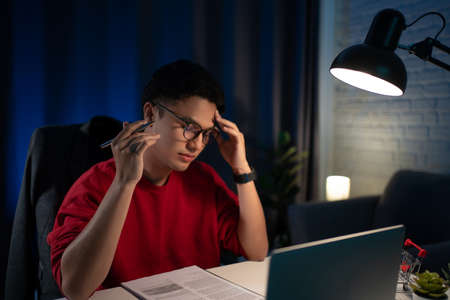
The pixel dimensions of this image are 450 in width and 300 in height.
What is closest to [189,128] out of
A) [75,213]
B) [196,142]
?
[196,142]

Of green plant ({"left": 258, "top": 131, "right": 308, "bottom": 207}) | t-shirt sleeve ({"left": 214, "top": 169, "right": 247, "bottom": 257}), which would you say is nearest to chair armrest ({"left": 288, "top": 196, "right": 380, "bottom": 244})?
green plant ({"left": 258, "top": 131, "right": 308, "bottom": 207})

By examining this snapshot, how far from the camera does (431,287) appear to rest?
839 millimetres

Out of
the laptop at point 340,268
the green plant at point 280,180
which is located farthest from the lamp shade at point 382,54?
the green plant at point 280,180

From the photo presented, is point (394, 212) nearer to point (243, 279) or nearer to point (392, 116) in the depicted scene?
point (392, 116)

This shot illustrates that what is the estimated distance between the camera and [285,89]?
10.5ft

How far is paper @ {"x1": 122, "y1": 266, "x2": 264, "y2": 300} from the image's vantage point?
33.9 inches

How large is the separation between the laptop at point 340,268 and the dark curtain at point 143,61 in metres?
1.96

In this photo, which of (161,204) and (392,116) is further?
(392,116)

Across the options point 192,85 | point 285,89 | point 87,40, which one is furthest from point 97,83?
point 285,89

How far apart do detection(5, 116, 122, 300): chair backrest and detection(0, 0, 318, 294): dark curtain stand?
868 millimetres

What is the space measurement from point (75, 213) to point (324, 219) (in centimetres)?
166

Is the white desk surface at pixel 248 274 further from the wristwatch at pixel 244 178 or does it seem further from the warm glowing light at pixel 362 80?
the warm glowing light at pixel 362 80

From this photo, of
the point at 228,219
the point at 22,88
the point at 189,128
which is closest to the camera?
the point at 189,128

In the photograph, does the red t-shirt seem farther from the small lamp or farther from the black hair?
the small lamp
